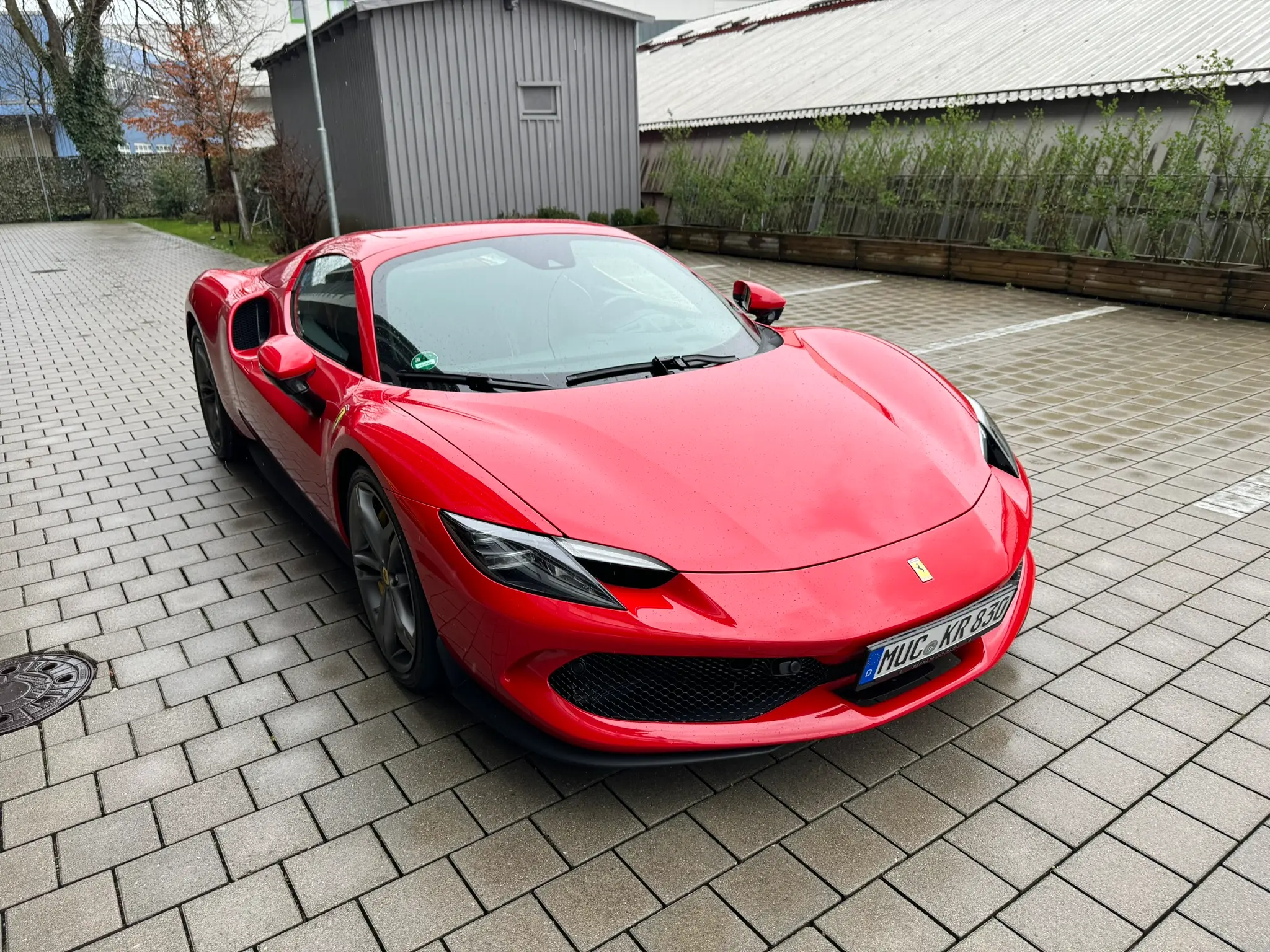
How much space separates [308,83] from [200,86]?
609 cm

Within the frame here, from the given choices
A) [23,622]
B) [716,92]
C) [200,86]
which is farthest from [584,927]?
[200,86]

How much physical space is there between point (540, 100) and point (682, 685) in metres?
14.3

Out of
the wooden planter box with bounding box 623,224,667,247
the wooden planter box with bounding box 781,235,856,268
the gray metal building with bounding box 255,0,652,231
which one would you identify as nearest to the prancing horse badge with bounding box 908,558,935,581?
the wooden planter box with bounding box 781,235,856,268

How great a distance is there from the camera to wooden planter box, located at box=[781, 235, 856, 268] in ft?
42.3

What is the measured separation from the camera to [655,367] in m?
2.97

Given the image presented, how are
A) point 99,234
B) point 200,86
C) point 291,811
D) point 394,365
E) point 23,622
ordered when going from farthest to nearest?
point 99,234, point 200,86, point 23,622, point 394,365, point 291,811

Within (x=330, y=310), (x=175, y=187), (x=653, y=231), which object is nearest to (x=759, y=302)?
(x=330, y=310)

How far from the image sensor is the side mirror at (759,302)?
12.8ft

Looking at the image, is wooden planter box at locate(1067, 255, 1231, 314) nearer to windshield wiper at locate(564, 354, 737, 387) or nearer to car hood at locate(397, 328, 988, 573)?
car hood at locate(397, 328, 988, 573)

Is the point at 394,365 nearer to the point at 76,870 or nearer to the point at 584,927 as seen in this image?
the point at 76,870

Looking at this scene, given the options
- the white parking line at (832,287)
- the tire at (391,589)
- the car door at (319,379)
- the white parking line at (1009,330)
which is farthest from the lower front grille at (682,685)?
the white parking line at (832,287)

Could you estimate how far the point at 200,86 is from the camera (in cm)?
2017

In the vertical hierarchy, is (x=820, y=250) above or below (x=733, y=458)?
below

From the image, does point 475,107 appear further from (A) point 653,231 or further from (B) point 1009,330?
(B) point 1009,330
